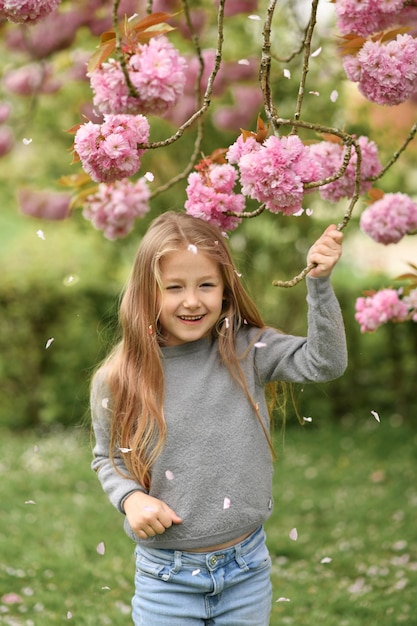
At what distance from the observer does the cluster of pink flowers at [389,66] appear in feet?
6.32

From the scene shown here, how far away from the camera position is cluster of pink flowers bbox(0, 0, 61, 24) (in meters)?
1.86

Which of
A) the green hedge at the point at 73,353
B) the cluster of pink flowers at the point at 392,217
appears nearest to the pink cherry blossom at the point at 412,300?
the cluster of pink flowers at the point at 392,217

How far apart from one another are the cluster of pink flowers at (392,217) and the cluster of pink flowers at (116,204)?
0.71 metres

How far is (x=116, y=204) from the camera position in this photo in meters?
2.62

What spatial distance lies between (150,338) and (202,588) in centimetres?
56

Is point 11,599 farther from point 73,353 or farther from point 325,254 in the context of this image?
point 73,353

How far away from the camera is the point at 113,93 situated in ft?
6.49

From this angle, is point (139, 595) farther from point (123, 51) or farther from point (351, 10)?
point (351, 10)

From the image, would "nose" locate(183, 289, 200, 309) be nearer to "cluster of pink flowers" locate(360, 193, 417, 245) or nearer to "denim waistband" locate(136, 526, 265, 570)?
"denim waistband" locate(136, 526, 265, 570)

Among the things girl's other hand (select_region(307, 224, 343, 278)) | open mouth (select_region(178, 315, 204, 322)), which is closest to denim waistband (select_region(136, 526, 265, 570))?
open mouth (select_region(178, 315, 204, 322))

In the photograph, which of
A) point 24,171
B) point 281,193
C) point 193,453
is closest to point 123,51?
point 281,193

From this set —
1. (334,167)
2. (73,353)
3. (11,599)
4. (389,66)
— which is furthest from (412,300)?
(73,353)

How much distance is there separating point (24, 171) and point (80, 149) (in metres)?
4.87

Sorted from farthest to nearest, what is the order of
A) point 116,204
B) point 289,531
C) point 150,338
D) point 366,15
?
1. point 289,531
2. point 116,204
3. point 366,15
4. point 150,338
